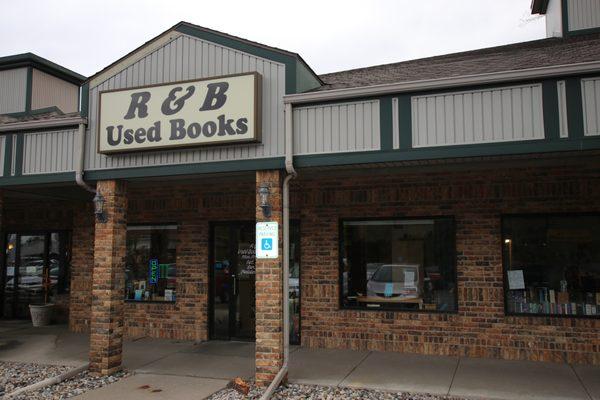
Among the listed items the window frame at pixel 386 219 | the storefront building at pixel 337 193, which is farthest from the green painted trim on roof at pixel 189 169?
the window frame at pixel 386 219

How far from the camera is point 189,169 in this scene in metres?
7.57

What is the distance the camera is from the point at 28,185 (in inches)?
343

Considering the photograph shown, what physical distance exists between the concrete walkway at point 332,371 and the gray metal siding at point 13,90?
18.6ft

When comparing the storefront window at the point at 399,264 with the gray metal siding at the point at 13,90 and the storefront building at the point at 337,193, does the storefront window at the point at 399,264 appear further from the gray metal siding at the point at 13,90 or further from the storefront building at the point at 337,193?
the gray metal siding at the point at 13,90

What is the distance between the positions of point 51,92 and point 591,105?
1175cm

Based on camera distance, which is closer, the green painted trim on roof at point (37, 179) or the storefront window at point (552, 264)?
the storefront window at point (552, 264)

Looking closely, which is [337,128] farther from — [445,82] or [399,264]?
[399,264]

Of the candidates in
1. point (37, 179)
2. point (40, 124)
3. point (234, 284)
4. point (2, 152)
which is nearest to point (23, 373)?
point (37, 179)

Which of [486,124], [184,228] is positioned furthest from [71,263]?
[486,124]

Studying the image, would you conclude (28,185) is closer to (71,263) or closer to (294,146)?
(71,263)

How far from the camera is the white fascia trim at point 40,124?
27.0 feet

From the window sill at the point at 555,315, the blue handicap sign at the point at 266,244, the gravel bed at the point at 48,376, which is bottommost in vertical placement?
the gravel bed at the point at 48,376

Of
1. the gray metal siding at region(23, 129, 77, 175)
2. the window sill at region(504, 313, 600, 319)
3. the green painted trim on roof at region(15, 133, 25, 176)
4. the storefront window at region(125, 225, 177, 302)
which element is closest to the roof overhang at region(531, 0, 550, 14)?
the window sill at region(504, 313, 600, 319)

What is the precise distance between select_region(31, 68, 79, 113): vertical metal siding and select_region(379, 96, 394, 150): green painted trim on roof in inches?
361
